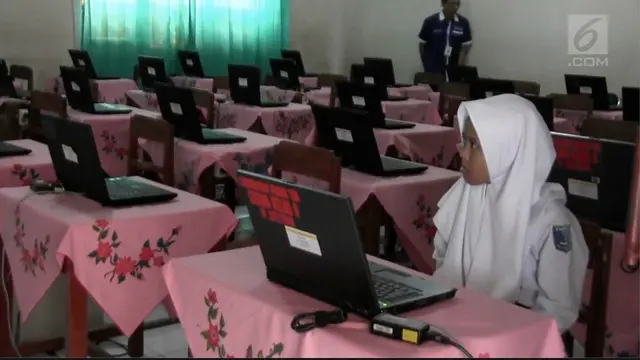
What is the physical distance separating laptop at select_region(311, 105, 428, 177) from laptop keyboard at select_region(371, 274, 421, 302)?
4.48 ft

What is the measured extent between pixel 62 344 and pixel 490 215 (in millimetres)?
1622

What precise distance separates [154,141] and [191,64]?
11.8 ft

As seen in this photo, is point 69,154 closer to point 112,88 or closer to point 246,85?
point 246,85

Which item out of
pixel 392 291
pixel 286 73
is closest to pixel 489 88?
pixel 286 73

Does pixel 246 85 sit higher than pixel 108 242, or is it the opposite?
pixel 246 85

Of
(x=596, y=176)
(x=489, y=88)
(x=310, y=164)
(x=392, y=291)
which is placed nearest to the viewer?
(x=392, y=291)

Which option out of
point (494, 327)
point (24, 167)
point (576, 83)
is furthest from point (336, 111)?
point (576, 83)

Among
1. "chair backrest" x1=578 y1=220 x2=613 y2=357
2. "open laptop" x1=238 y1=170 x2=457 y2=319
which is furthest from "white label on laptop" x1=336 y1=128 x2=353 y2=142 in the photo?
"open laptop" x1=238 y1=170 x2=457 y2=319

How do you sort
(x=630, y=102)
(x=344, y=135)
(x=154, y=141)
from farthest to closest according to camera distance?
(x=630, y=102), (x=154, y=141), (x=344, y=135)

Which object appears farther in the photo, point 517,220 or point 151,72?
point 151,72

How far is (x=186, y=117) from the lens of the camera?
3.63 meters

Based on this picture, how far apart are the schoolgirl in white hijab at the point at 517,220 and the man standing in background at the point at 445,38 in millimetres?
6375

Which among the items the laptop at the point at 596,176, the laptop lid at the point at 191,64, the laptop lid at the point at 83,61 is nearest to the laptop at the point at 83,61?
the laptop lid at the point at 83,61

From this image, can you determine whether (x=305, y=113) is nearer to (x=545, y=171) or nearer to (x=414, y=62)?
(x=545, y=171)
